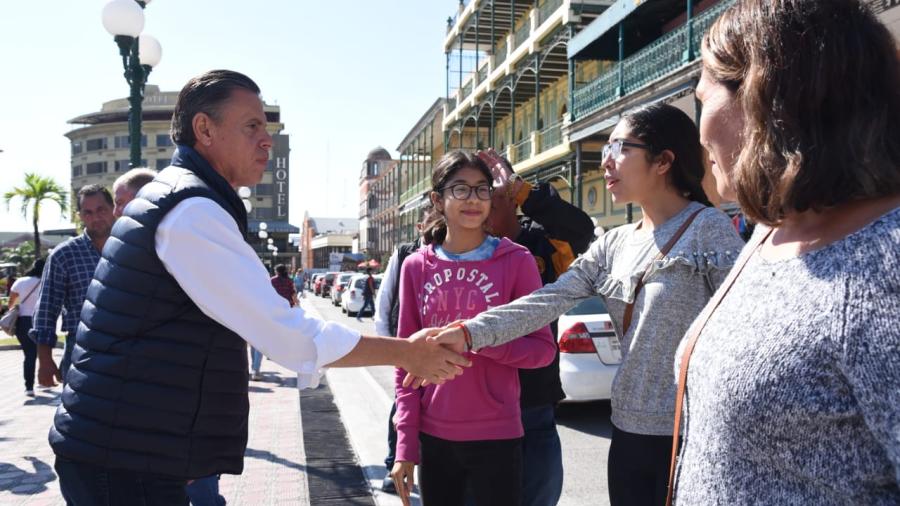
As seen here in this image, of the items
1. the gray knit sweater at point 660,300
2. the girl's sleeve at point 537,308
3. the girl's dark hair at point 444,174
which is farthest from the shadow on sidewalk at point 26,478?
the gray knit sweater at point 660,300

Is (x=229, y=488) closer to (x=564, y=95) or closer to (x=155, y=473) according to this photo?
(x=155, y=473)

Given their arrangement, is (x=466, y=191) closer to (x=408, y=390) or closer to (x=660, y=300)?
(x=408, y=390)

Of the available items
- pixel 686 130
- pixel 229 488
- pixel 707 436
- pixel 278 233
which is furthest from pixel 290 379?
pixel 278 233

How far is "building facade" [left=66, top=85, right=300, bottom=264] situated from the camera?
275 feet

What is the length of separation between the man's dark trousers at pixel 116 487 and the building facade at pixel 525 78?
64.1 feet

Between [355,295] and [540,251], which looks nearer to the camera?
[540,251]

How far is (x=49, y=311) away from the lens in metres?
5.11

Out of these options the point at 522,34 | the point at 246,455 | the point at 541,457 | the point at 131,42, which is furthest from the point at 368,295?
the point at 541,457

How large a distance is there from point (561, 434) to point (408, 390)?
15.2 ft

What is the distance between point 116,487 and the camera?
2096mm

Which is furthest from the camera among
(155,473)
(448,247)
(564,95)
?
(564,95)

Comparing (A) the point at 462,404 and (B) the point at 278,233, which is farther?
(B) the point at 278,233

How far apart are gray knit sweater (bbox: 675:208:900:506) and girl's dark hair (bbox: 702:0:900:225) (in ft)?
0.30

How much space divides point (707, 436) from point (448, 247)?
1866 mm
